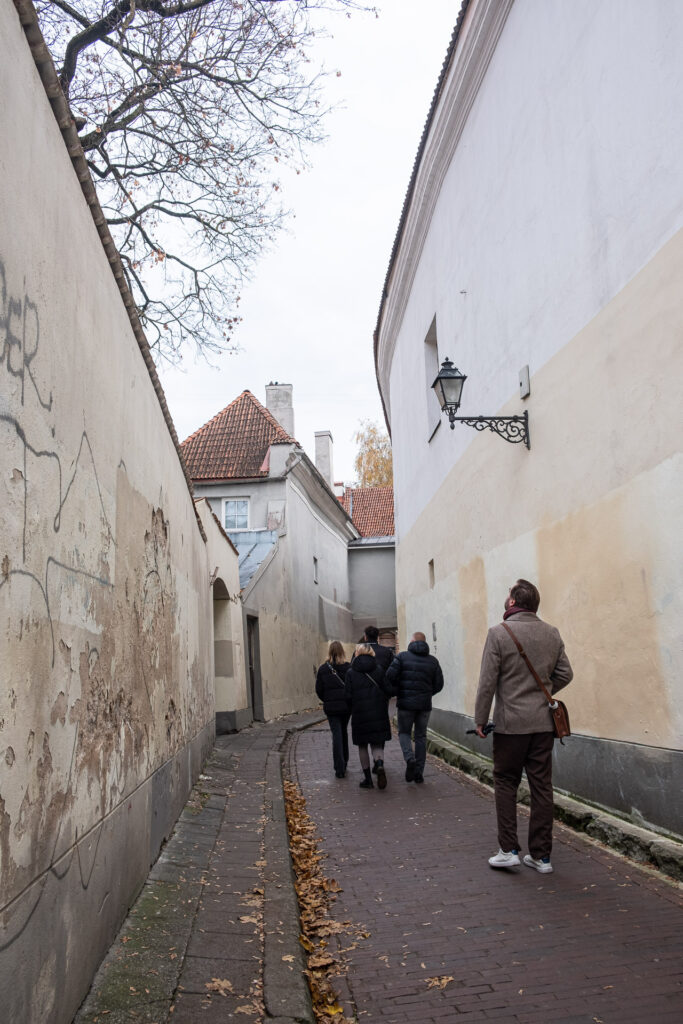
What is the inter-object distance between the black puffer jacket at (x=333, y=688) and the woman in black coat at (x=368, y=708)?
Result: 0.83 ft

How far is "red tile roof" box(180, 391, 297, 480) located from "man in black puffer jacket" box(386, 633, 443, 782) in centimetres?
1456

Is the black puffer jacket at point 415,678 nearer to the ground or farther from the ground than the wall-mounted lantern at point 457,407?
nearer to the ground

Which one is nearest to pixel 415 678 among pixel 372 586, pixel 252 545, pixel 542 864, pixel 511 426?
pixel 511 426

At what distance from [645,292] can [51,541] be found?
4.19 metres

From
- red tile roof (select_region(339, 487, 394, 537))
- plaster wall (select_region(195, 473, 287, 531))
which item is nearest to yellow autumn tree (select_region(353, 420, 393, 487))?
red tile roof (select_region(339, 487, 394, 537))

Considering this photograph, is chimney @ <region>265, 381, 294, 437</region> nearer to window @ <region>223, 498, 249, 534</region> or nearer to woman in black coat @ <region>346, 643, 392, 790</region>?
window @ <region>223, 498, 249, 534</region>

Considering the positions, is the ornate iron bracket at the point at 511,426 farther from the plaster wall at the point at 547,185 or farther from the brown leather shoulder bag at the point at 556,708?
the brown leather shoulder bag at the point at 556,708

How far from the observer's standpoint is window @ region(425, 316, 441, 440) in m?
13.2

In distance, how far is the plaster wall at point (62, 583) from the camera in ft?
8.82

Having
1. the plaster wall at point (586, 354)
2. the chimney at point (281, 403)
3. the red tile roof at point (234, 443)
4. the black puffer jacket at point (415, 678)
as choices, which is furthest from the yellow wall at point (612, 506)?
the chimney at point (281, 403)

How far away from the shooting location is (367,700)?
30.5 feet

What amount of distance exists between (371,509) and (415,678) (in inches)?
1188

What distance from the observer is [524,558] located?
8.21 m

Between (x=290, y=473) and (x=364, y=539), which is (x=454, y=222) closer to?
(x=290, y=473)
